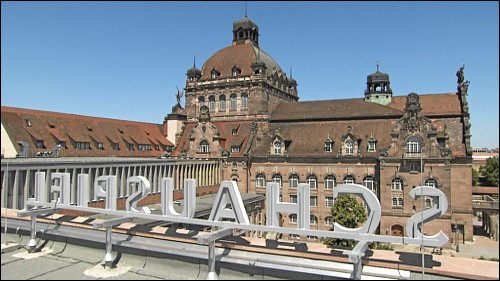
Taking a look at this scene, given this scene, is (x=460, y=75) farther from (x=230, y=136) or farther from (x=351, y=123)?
(x=230, y=136)

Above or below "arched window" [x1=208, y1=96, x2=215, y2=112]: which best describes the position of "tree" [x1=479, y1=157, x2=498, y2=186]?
below

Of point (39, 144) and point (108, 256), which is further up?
point (39, 144)

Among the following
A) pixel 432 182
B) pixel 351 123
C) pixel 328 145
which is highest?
pixel 351 123

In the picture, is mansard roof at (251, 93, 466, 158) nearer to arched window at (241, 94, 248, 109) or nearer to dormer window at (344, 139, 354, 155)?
dormer window at (344, 139, 354, 155)

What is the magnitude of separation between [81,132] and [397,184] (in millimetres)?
47260

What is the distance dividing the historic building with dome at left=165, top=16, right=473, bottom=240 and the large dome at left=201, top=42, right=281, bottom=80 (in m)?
0.19

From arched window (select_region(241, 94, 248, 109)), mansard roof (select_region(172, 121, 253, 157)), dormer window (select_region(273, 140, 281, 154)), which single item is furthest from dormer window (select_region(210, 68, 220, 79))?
dormer window (select_region(273, 140, 281, 154))

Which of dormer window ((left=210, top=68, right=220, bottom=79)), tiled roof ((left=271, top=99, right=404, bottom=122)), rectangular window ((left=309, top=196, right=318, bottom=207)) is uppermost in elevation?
dormer window ((left=210, top=68, right=220, bottom=79))

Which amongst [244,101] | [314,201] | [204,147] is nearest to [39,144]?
[204,147]

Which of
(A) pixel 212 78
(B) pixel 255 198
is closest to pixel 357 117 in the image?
(B) pixel 255 198

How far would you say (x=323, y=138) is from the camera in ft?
173

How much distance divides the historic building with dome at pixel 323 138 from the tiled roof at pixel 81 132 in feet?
32.8

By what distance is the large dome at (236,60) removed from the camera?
206 feet

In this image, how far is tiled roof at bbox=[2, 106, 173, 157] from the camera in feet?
168
